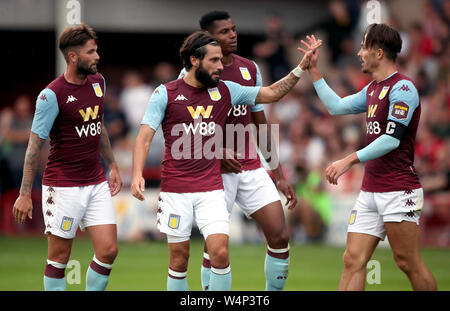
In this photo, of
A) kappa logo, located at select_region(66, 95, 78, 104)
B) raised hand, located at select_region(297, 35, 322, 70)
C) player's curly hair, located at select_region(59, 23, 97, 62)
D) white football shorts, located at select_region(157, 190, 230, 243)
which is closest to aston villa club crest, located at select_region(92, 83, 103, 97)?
kappa logo, located at select_region(66, 95, 78, 104)

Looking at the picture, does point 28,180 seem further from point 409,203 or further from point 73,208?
point 409,203

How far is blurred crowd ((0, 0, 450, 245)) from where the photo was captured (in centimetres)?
1603

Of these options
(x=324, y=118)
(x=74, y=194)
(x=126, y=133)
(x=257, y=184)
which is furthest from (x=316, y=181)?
(x=74, y=194)

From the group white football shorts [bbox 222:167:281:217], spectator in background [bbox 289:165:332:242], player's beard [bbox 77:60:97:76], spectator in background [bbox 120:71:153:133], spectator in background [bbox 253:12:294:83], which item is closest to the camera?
player's beard [bbox 77:60:97:76]

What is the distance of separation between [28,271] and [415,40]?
976 centimetres

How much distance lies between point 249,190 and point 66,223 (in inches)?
75.5

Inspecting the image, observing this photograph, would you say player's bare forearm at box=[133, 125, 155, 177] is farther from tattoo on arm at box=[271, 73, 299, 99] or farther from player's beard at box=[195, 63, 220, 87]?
tattoo on arm at box=[271, 73, 299, 99]

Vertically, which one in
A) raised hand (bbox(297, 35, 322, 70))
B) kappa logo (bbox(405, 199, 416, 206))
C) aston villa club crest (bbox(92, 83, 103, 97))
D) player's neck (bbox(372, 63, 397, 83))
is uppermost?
raised hand (bbox(297, 35, 322, 70))

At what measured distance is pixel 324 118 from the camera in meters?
18.1

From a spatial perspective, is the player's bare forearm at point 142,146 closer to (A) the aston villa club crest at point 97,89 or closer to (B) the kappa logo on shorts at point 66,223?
(A) the aston villa club crest at point 97,89

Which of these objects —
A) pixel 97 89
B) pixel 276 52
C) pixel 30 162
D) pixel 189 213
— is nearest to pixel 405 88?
pixel 189 213

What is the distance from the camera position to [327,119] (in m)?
18.0

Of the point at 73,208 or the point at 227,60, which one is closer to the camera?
the point at 73,208

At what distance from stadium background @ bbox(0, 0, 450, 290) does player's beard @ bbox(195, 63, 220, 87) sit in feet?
12.2
